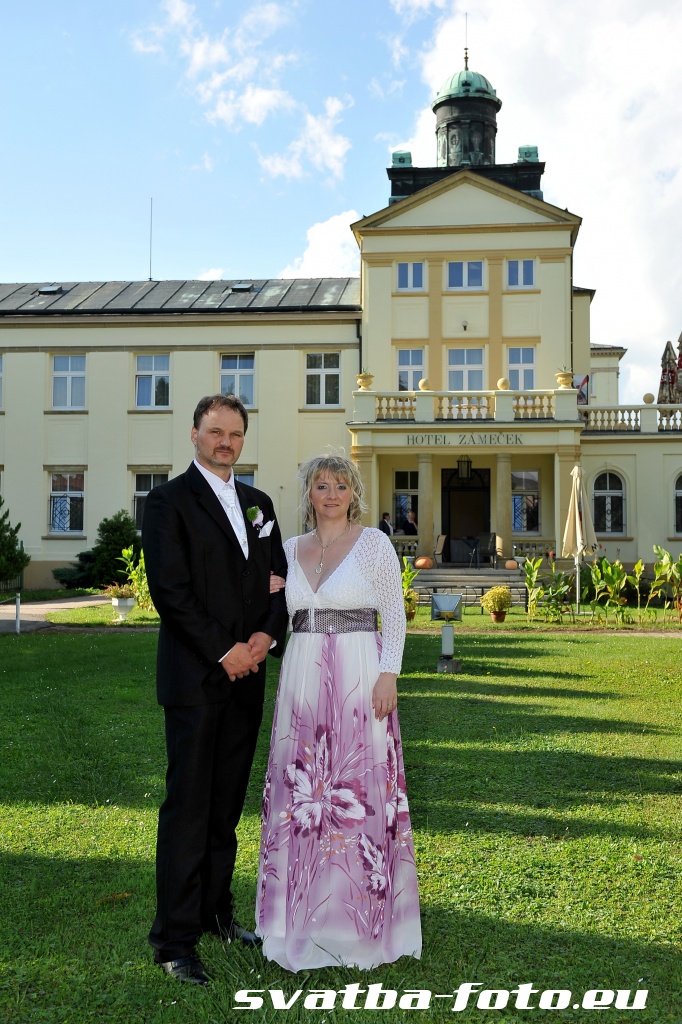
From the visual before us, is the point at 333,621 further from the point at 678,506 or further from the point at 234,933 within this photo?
the point at 678,506

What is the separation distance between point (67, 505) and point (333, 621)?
25.8 meters

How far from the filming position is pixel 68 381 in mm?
28328

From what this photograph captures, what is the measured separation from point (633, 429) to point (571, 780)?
21.9 meters

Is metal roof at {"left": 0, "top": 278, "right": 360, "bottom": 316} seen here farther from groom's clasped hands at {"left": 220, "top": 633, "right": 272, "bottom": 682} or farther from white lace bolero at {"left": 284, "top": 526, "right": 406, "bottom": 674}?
groom's clasped hands at {"left": 220, "top": 633, "right": 272, "bottom": 682}

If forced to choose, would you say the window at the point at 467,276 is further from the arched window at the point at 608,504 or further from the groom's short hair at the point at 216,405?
the groom's short hair at the point at 216,405

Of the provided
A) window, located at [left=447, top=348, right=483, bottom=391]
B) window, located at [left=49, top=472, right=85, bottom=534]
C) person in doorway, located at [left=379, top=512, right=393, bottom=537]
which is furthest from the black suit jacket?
window, located at [left=49, top=472, right=85, bottom=534]

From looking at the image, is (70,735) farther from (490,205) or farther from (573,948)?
(490,205)

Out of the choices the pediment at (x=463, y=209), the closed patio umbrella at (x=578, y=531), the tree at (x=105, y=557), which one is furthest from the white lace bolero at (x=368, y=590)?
the pediment at (x=463, y=209)

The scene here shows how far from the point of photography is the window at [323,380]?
27.5m

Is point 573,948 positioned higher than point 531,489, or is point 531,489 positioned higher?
point 531,489

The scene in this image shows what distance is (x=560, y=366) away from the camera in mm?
26969

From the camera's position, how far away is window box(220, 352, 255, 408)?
2789 cm

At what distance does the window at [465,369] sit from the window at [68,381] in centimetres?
1169

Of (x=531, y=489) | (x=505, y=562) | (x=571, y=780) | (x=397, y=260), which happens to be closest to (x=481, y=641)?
(x=571, y=780)
